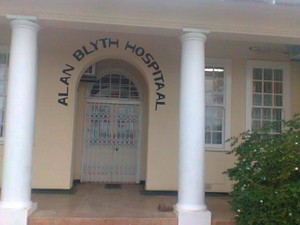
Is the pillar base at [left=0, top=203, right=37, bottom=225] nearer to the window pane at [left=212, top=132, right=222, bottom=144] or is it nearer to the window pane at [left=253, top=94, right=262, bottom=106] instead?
the window pane at [left=212, top=132, right=222, bottom=144]

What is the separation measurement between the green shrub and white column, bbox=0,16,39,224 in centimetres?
343

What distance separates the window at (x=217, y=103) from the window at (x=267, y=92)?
0.56 m

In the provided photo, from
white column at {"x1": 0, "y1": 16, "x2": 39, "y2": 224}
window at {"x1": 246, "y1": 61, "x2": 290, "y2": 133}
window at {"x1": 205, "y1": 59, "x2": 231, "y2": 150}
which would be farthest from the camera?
window at {"x1": 246, "y1": 61, "x2": 290, "y2": 133}

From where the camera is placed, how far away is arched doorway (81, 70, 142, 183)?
9.73m

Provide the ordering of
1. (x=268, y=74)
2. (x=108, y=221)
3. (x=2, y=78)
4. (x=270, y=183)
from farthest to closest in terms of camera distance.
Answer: (x=268, y=74) → (x=2, y=78) → (x=108, y=221) → (x=270, y=183)

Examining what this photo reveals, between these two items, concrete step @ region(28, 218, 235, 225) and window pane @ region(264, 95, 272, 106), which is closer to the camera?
concrete step @ region(28, 218, 235, 225)


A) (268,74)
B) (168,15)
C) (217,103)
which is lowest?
(217,103)

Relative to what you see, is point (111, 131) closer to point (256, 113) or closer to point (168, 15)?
point (256, 113)

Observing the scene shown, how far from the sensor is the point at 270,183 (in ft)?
19.5

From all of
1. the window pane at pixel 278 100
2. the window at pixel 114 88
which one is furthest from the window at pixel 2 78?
the window pane at pixel 278 100

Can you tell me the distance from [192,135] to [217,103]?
2842 millimetres

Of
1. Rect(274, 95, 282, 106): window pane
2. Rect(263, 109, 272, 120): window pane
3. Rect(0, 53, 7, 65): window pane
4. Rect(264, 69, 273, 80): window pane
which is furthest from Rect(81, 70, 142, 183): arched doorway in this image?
Rect(274, 95, 282, 106): window pane

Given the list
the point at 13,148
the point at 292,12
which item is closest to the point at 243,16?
the point at 292,12

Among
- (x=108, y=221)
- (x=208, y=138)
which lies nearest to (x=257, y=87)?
(x=208, y=138)
